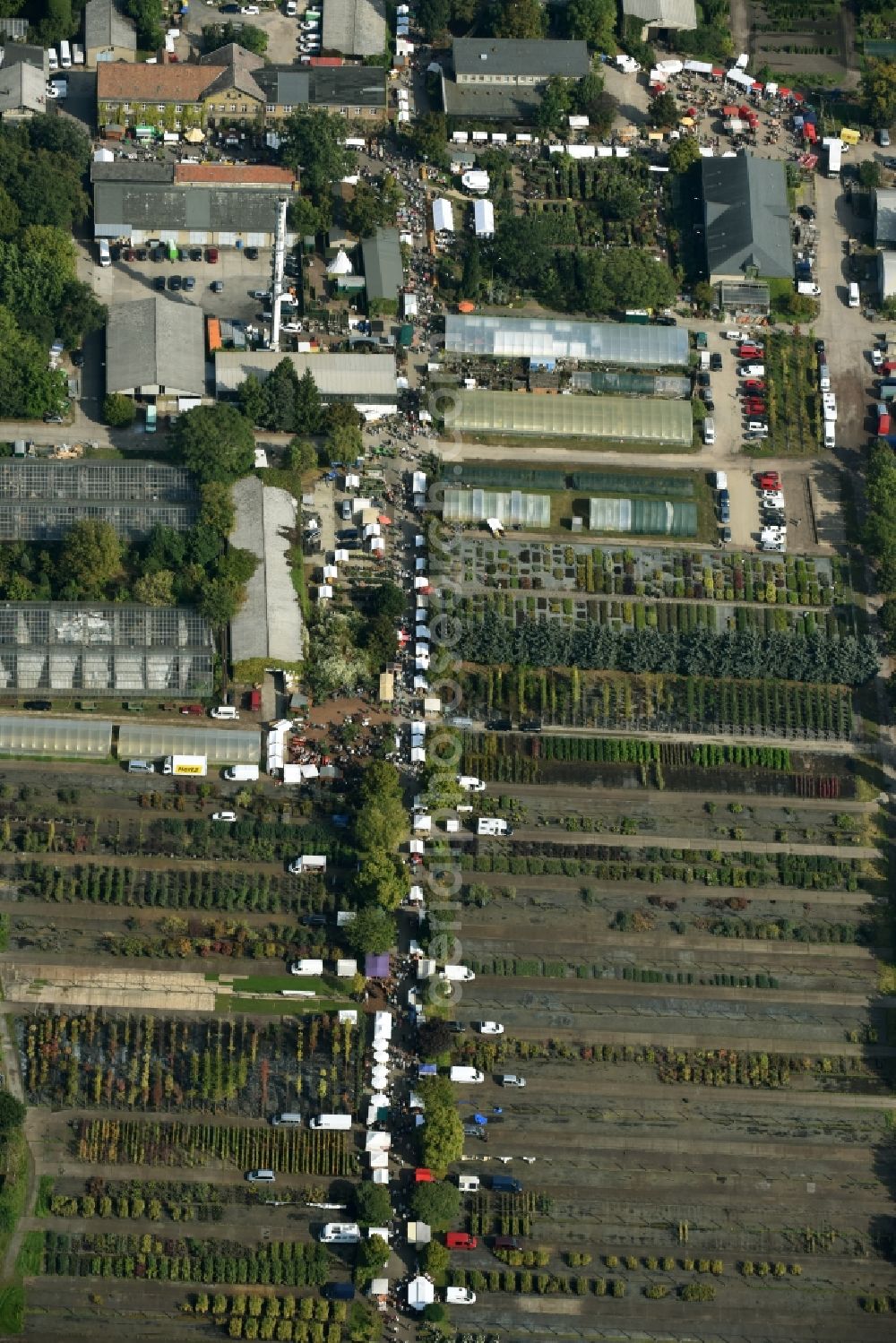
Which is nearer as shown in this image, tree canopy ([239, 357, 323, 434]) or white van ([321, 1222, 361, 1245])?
white van ([321, 1222, 361, 1245])

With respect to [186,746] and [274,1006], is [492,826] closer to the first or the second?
[274,1006]

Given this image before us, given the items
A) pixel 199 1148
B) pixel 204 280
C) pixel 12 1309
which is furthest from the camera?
pixel 204 280

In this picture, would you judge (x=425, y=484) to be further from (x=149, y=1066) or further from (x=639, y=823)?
(x=149, y=1066)

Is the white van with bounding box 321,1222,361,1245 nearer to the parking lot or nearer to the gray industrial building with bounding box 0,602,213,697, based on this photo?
the gray industrial building with bounding box 0,602,213,697

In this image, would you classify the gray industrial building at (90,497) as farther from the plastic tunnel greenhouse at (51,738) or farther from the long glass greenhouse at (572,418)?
the long glass greenhouse at (572,418)

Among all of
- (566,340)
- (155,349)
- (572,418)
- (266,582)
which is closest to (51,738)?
(266,582)

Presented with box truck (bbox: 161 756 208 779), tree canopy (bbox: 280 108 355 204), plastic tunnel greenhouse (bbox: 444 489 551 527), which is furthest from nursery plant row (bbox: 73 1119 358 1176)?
tree canopy (bbox: 280 108 355 204)
